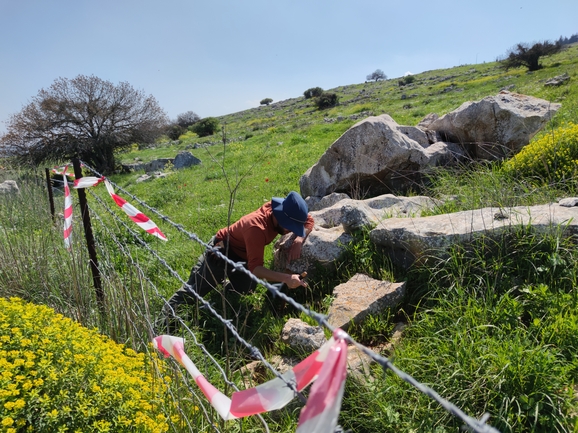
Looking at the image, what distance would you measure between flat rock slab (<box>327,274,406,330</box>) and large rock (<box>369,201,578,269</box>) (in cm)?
41

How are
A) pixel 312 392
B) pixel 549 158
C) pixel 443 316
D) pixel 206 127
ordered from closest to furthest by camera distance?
1. pixel 312 392
2. pixel 443 316
3. pixel 549 158
4. pixel 206 127

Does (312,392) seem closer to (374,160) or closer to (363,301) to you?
(363,301)

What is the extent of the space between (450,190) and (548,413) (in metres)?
3.48

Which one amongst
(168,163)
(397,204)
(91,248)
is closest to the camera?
(91,248)

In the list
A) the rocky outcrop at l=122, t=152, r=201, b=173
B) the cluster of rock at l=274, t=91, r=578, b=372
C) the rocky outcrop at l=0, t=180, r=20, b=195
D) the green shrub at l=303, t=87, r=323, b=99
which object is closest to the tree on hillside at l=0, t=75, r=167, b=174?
the rocky outcrop at l=122, t=152, r=201, b=173

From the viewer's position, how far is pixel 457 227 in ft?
11.9

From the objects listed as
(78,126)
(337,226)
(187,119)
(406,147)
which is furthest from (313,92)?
(337,226)

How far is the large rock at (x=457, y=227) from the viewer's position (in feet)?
11.0

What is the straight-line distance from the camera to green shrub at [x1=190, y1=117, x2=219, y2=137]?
43216 mm

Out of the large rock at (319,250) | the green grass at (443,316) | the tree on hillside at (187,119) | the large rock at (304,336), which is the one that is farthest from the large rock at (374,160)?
the tree on hillside at (187,119)

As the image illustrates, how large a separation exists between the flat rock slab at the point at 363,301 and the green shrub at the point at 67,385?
1588mm

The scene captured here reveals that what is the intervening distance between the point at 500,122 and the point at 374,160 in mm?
2355

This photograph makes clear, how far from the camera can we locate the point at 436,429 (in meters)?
2.31

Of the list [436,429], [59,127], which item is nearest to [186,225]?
[436,429]
